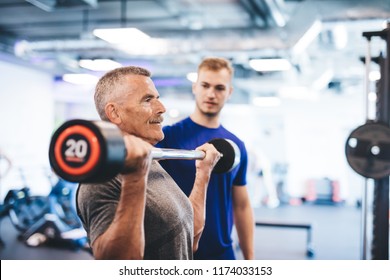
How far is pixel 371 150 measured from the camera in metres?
1.64

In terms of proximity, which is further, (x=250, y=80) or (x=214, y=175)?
(x=250, y=80)

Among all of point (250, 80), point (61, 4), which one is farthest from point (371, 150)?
point (250, 80)

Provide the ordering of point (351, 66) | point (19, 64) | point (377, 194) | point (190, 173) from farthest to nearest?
point (351, 66) → point (19, 64) → point (377, 194) → point (190, 173)

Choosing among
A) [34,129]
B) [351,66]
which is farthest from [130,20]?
[351,66]

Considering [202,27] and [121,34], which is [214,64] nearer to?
[121,34]

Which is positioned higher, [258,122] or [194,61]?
[194,61]

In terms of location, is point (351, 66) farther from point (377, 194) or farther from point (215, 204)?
point (215, 204)

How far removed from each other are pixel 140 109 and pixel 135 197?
0.26 m

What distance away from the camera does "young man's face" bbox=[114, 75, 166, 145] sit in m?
0.95

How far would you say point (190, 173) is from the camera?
135 centimetres

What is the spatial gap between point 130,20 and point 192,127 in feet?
11.7

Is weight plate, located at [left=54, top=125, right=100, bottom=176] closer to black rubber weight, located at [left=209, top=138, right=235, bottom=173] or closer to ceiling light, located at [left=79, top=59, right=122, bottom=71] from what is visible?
black rubber weight, located at [left=209, top=138, right=235, bottom=173]

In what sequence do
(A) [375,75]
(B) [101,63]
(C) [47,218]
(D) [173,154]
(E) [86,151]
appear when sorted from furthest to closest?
1. (B) [101,63]
2. (A) [375,75]
3. (C) [47,218]
4. (D) [173,154]
5. (E) [86,151]

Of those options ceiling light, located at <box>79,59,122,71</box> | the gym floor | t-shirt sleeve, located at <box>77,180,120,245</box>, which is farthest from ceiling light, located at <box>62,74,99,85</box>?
t-shirt sleeve, located at <box>77,180,120,245</box>
